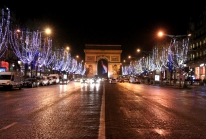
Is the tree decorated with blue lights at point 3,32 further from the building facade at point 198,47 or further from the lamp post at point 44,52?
the building facade at point 198,47

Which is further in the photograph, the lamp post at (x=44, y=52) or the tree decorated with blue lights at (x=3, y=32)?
the lamp post at (x=44, y=52)

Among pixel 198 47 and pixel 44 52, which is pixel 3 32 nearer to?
pixel 44 52

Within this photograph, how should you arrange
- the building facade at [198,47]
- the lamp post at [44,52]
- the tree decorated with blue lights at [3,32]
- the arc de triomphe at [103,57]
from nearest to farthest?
the tree decorated with blue lights at [3,32]
the building facade at [198,47]
the lamp post at [44,52]
the arc de triomphe at [103,57]

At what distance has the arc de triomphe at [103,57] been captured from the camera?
182 m

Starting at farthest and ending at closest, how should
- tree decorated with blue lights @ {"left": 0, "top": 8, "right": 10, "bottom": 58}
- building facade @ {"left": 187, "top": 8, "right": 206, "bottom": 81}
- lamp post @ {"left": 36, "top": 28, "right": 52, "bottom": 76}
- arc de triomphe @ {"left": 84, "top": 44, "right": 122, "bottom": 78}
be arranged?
arc de triomphe @ {"left": 84, "top": 44, "right": 122, "bottom": 78}, lamp post @ {"left": 36, "top": 28, "right": 52, "bottom": 76}, building facade @ {"left": 187, "top": 8, "right": 206, "bottom": 81}, tree decorated with blue lights @ {"left": 0, "top": 8, "right": 10, "bottom": 58}

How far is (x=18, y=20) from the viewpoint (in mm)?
75188

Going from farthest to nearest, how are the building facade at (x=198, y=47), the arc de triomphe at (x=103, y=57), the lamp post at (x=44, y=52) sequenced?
1. the arc de triomphe at (x=103, y=57)
2. the lamp post at (x=44, y=52)
3. the building facade at (x=198, y=47)

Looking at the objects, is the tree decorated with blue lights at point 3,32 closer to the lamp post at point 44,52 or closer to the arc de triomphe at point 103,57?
the lamp post at point 44,52

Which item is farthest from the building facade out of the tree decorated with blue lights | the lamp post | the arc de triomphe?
the arc de triomphe

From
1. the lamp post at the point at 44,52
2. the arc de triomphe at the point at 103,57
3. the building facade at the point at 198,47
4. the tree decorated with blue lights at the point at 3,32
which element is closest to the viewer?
the tree decorated with blue lights at the point at 3,32

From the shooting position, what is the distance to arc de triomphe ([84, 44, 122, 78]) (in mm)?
182250

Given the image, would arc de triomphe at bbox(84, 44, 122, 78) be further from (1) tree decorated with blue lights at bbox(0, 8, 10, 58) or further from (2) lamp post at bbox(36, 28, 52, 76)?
(1) tree decorated with blue lights at bbox(0, 8, 10, 58)

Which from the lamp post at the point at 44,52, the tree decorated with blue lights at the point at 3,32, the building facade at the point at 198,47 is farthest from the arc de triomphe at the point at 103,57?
the tree decorated with blue lights at the point at 3,32

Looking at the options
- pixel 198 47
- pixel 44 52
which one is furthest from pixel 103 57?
pixel 198 47
